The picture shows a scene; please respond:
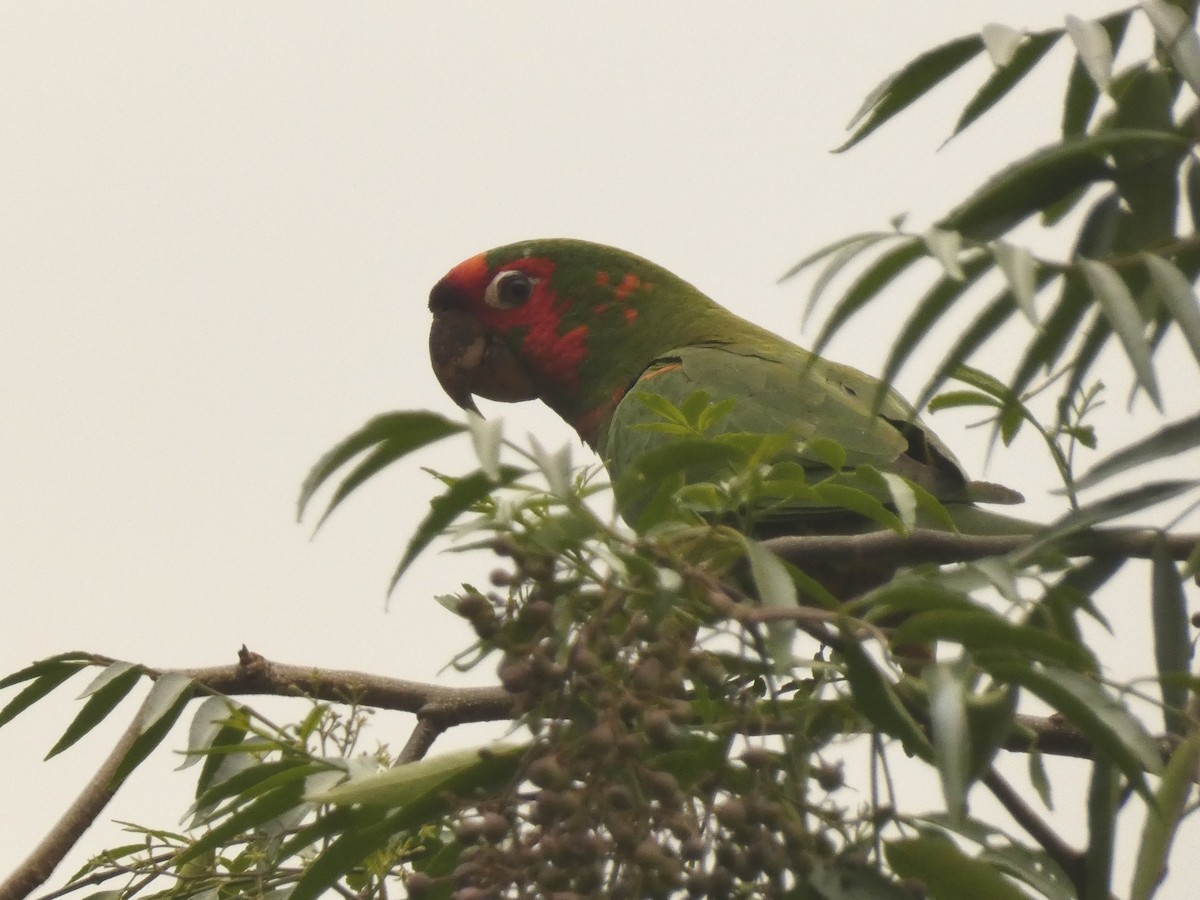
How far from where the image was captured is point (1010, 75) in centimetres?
93

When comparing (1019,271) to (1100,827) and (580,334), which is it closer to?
(1100,827)

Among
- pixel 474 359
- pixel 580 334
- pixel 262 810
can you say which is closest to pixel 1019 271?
pixel 262 810

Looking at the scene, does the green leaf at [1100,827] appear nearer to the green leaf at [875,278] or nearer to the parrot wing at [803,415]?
the green leaf at [875,278]

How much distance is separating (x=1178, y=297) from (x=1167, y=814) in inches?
10.3

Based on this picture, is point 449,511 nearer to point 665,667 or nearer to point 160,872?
point 665,667

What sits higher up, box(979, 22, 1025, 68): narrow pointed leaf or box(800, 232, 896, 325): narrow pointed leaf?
box(979, 22, 1025, 68): narrow pointed leaf

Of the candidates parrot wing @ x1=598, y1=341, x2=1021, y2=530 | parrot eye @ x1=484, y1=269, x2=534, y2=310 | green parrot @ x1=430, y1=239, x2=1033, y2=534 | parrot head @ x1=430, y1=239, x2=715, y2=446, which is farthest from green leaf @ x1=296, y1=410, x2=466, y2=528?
parrot eye @ x1=484, y1=269, x2=534, y2=310

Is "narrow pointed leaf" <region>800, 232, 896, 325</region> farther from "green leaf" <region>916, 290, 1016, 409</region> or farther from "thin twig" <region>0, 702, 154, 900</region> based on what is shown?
"thin twig" <region>0, 702, 154, 900</region>

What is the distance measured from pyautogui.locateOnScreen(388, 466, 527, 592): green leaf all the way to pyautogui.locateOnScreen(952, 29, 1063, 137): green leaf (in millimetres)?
A: 392

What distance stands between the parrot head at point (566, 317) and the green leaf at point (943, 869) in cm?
170

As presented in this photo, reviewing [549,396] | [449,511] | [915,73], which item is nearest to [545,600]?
[449,511]

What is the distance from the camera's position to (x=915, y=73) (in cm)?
92

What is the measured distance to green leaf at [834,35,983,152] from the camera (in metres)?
0.92

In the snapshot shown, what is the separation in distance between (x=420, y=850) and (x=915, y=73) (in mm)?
650
